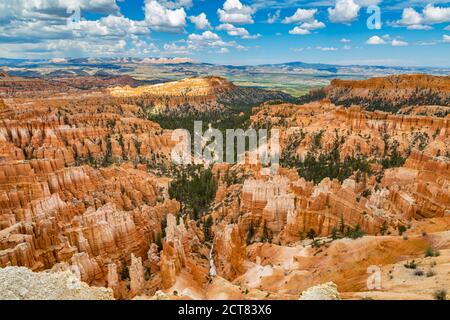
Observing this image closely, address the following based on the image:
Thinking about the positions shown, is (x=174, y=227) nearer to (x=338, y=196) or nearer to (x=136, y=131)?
(x=338, y=196)

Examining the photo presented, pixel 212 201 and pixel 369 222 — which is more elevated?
pixel 369 222

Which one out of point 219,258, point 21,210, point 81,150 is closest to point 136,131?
point 81,150

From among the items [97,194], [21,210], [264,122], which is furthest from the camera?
[264,122]

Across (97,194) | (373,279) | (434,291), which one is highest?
(434,291)

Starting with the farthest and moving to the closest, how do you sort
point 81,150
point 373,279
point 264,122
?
point 264,122, point 81,150, point 373,279

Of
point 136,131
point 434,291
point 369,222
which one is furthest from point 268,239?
point 136,131

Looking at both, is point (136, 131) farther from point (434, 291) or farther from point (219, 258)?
point (434, 291)

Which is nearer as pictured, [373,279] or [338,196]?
[373,279]
